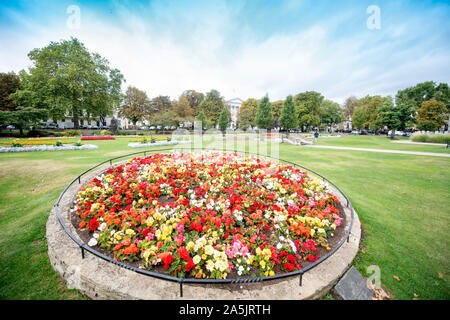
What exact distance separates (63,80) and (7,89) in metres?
13.8

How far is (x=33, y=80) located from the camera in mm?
25469

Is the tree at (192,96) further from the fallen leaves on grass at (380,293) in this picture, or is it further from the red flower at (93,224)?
the fallen leaves on grass at (380,293)

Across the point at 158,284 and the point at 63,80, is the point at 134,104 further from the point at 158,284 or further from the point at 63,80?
the point at 158,284

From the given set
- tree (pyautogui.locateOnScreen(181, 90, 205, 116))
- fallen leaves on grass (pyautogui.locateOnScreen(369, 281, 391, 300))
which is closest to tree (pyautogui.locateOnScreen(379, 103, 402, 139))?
fallen leaves on grass (pyautogui.locateOnScreen(369, 281, 391, 300))

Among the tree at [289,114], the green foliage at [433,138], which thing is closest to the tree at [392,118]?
the green foliage at [433,138]

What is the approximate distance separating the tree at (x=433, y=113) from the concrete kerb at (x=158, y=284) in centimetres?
5285

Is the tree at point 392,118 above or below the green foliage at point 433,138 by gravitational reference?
above

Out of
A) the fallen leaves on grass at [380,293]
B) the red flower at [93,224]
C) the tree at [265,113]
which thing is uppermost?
the tree at [265,113]

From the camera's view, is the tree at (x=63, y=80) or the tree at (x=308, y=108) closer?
the tree at (x=63, y=80)

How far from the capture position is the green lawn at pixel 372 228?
2633mm

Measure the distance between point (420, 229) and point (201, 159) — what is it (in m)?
7.11

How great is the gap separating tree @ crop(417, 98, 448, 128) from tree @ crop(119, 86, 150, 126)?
67.9 metres

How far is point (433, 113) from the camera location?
34906 millimetres
